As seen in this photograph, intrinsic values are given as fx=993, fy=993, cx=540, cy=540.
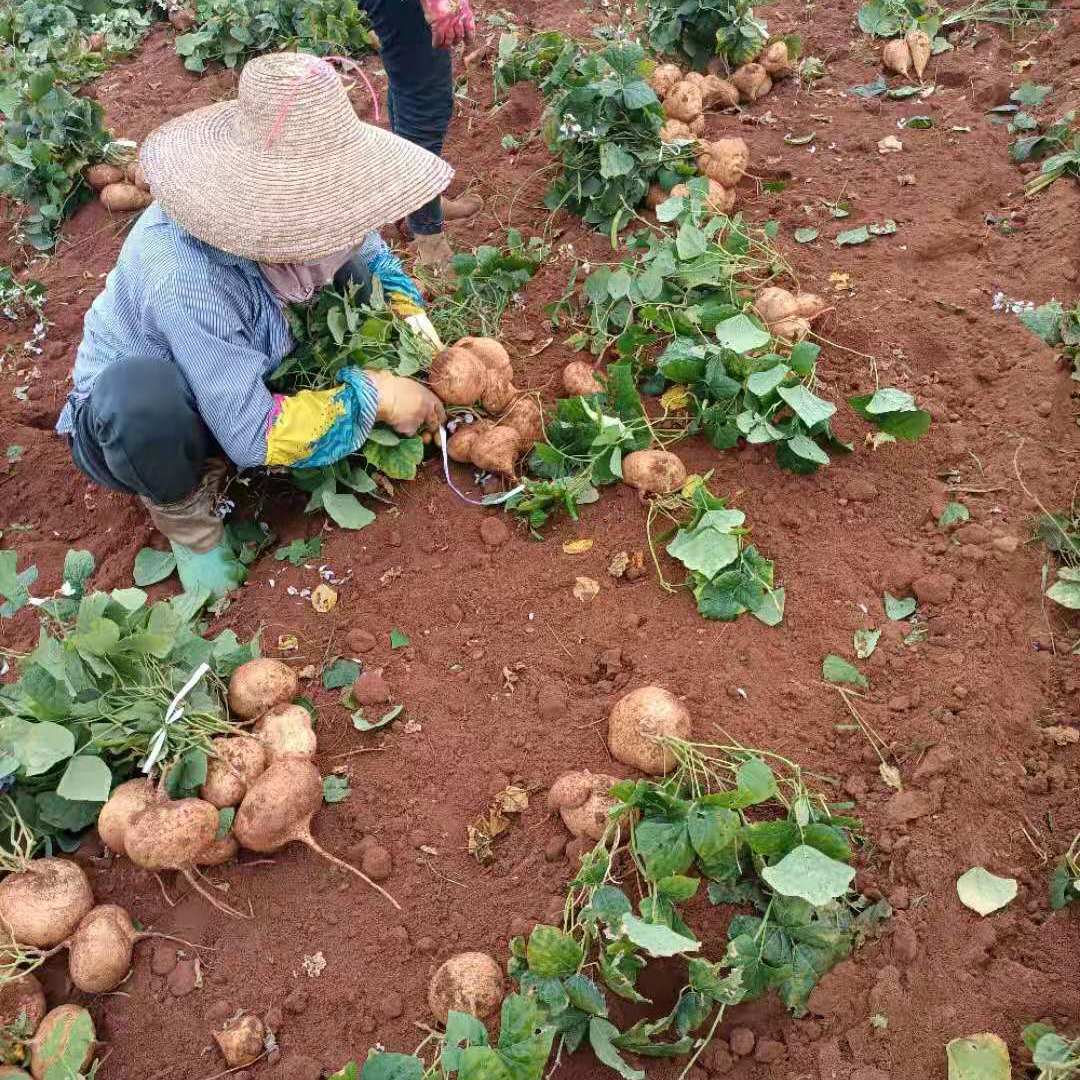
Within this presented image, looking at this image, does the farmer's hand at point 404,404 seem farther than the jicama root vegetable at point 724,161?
No

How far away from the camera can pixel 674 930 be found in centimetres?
191

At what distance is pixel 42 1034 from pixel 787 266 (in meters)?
3.08

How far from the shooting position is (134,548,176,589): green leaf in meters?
2.94

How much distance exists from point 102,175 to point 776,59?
10.3 feet

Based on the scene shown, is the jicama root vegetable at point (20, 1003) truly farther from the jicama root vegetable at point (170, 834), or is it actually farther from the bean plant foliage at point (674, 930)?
the bean plant foliage at point (674, 930)

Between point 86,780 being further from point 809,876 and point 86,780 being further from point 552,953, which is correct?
point 809,876

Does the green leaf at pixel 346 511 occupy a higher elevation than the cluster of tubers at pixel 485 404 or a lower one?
lower

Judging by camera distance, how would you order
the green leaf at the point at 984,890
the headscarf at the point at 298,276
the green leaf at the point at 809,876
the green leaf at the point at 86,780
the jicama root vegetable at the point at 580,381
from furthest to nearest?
the jicama root vegetable at the point at 580,381 < the headscarf at the point at 298,276 < the green leaf at the point at 86,780 < the green leaf at the point at 984,890 < the green leaf at the point at 809,876

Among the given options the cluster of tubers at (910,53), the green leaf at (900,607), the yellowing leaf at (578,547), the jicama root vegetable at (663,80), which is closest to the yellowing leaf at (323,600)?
the yellowing leaf at (578,547)

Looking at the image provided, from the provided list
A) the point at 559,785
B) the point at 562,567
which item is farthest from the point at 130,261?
the point at 559,785

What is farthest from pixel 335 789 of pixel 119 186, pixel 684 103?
pixel 119 186

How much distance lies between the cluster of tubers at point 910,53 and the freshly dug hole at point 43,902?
15.1 feet

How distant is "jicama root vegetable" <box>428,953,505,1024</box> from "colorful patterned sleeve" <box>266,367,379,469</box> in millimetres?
1377

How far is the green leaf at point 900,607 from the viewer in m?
2.51
